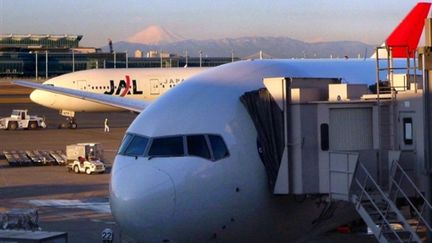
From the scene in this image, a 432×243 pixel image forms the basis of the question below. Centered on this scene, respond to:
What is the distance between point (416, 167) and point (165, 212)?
4.64 metres

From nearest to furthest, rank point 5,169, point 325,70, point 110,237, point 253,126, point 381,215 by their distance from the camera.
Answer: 1. point 381,215
2. point 253,126
3. point 325,70
4. point 110,237
5. point 5,169

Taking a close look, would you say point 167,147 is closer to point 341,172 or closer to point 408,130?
point 341,172

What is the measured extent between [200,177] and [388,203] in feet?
10.5

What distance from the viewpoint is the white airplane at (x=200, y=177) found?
1470 centimetres

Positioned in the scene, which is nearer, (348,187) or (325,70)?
(348,187)

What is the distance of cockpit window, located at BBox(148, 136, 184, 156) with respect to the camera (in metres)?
15.1

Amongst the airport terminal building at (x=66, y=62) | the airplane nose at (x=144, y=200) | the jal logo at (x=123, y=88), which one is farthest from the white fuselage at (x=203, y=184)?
the airport terminal building at (x=66, y=62)

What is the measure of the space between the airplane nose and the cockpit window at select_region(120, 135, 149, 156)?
526 millimetres

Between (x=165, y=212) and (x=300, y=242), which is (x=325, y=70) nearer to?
(x=300, y=242)

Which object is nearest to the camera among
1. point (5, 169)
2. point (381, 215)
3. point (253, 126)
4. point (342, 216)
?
point (381, 215)

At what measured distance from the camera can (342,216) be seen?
17594 millimetres

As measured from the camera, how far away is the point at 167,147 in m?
15.2

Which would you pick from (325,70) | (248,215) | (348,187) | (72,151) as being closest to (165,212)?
(248,215)

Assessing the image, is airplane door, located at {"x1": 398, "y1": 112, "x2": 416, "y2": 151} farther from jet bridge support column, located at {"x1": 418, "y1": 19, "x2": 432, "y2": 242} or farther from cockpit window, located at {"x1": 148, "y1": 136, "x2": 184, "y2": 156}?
cockpit window, located at {"x1": 148, "y1": 136, "x2": 184, "y2": 156}
